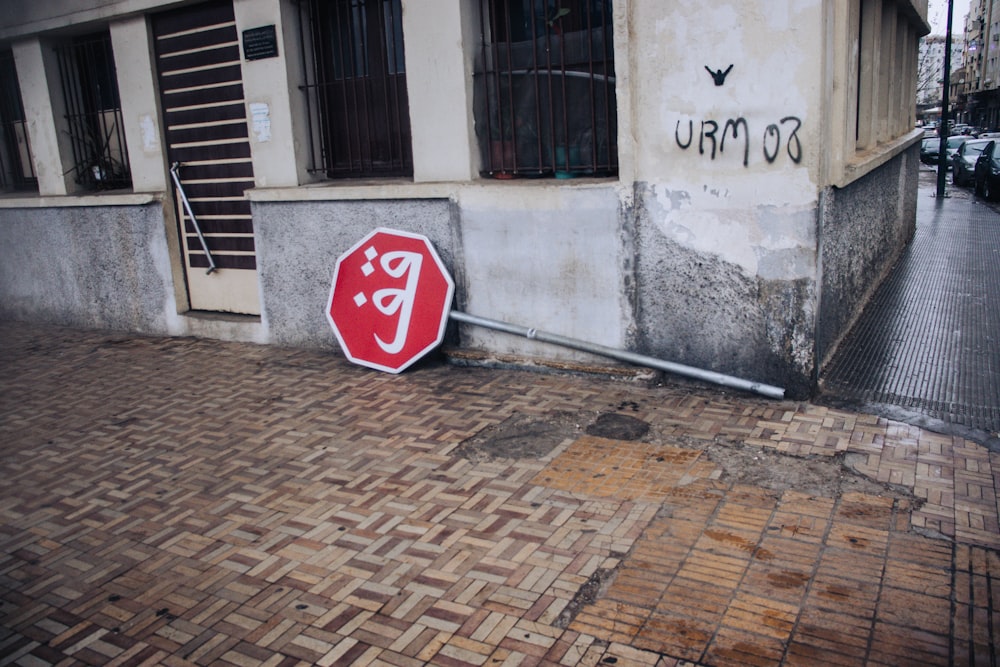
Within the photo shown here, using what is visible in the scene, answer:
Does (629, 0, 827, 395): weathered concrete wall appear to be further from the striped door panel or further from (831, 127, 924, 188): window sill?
the striped door panel

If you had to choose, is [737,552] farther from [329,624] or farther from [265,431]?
[265,431]

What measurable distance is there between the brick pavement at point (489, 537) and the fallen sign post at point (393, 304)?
62 cm

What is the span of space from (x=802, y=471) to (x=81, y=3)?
8798 millimetres

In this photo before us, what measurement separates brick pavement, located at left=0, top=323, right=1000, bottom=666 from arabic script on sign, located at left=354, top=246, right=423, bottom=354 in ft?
2.40

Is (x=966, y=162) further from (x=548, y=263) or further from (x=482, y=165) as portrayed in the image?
(x=548, y=263)

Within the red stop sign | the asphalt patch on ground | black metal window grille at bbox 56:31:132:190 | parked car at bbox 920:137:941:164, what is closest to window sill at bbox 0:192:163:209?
black metal window grille at bbox 56:31:132:190

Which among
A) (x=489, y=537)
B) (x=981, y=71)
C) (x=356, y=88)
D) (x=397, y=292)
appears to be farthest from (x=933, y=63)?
(x=489, y=537)

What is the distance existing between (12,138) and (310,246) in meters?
6.04

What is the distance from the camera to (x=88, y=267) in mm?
9805

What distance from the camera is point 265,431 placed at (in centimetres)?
602

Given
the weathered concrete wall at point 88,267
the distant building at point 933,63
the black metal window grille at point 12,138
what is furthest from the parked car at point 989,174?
the distant building at point 933,63

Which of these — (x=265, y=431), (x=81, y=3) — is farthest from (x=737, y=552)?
(x=81, y=3)

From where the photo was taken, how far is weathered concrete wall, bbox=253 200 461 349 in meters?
7.27

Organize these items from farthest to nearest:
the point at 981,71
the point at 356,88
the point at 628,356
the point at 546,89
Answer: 1. the point at 981,71
2. the point at 356,88
3. the point at 546,89
4. the point at 628,356
